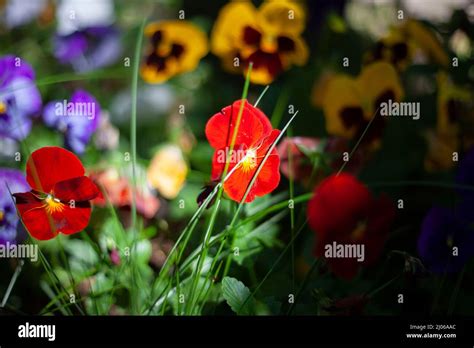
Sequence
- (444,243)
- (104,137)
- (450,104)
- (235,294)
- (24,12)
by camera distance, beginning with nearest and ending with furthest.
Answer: (235,294) < (444,243) < (450,104) < (104,137) < (24,12)

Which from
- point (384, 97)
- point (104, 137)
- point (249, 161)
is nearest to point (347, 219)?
point (249, 161)

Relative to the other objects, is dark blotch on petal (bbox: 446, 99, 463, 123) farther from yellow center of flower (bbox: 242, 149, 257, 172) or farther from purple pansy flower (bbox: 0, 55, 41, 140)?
purple pansy flower (bbox: 0, 55, 41, 140)

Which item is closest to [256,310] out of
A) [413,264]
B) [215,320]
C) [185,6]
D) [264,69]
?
[215,320]

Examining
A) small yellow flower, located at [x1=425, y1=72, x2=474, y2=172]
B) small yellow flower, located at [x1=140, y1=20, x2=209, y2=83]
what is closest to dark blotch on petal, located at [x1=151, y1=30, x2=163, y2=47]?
small yellow flower, located at [x1=140, y1=20, x2=209, y2=83]

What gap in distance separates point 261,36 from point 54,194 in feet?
1.76

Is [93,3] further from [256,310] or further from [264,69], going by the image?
[256,310]

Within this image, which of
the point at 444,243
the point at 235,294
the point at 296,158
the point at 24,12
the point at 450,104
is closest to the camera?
the point at 235,294

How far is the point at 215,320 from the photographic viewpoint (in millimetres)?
1126

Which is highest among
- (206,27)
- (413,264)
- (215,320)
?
(206,27)

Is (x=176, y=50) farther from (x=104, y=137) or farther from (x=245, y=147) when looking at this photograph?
(x=245, y=147)

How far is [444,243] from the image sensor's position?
117 centimetres

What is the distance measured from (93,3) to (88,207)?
586mm

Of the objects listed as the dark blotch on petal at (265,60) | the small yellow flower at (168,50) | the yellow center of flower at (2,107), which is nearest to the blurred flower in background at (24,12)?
the small yellow flower at (168,50)

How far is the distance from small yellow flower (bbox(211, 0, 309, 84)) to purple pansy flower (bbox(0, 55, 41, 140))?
1.30 feet
